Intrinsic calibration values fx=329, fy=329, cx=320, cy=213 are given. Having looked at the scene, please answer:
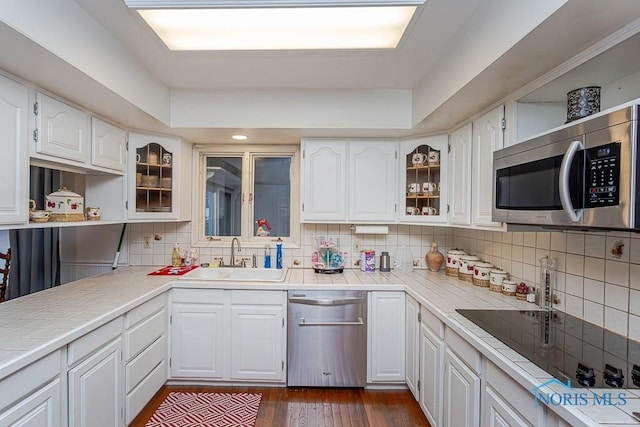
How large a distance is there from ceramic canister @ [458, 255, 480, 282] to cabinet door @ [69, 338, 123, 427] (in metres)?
2.39

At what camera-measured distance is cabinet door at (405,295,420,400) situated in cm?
223

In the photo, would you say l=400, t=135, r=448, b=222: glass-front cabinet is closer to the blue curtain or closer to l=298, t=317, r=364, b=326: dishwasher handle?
l=298, t=317, r=364, b=326: dishwasher handle

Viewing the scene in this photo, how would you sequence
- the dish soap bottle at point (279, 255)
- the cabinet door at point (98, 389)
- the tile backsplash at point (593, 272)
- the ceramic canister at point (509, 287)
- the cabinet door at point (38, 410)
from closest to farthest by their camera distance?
1. the cabinet door at point (38, 410)
2. the tile backsplash at point (593, 272)
3. the cabinet door at point (98, 389)
4. the ceramic canister at point (509, 287)
5. the dish soap bottle at point (279, 255)

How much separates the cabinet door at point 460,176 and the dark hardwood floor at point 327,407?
1.36m

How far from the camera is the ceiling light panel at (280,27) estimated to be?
61.8 inches

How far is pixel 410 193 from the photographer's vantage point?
2.78m

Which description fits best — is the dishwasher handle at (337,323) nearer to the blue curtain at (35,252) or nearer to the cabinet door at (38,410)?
the cabinet door at (38,410)

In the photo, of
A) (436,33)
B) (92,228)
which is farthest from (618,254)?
(92,228)

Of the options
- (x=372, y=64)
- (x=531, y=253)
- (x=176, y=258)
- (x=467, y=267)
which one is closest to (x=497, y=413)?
(x=531, y=253)

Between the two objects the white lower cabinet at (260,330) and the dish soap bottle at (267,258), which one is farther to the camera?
the dish soap bottle at (267,258)

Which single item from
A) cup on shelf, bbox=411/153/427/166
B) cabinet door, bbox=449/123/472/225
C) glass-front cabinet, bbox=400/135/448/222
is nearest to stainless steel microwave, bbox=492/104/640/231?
cabinet door, bbox=449/123/472/225

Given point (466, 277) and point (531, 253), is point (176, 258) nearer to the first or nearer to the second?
point (466, 277)

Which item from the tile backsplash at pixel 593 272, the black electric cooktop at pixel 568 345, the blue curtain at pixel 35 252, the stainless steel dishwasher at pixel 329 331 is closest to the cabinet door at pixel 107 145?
the blue curtain at pixel 35 252

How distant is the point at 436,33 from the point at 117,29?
164 cm
